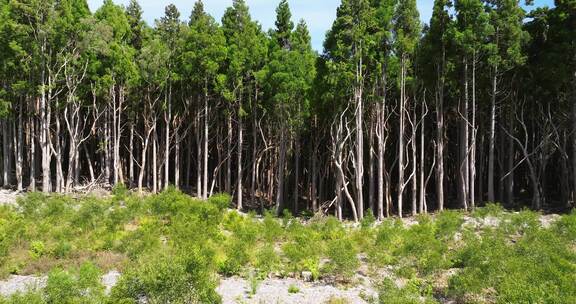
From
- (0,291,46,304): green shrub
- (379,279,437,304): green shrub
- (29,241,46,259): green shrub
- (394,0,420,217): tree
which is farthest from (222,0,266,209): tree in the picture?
(0,291,46,304): green shrub

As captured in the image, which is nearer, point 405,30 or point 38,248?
point 38,248

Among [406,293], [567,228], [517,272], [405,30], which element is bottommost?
[406,293]

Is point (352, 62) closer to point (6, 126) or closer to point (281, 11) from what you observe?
point (281, 11)

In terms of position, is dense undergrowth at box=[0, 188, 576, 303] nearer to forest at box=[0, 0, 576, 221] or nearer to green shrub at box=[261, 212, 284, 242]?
green shrub at box=[261, 212, 284, 242]

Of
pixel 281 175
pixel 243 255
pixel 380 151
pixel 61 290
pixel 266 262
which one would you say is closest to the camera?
pixel 61 290

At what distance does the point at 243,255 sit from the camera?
456 inches

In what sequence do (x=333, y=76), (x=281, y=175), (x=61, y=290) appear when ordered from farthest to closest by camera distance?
(x=281, y=175)
(x=333, y=76)
(x=61, y=290)

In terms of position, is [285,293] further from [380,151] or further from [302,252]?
[380,151]

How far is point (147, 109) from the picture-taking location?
28.8m

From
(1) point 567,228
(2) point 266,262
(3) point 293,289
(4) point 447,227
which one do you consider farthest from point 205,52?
(1) point 567,228

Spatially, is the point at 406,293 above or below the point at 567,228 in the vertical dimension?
below

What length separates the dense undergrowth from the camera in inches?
337

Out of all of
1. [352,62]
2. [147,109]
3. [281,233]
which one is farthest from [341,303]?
[147,109]

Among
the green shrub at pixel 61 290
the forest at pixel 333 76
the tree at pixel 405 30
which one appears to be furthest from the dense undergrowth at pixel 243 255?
the tree at pixel 405 30
